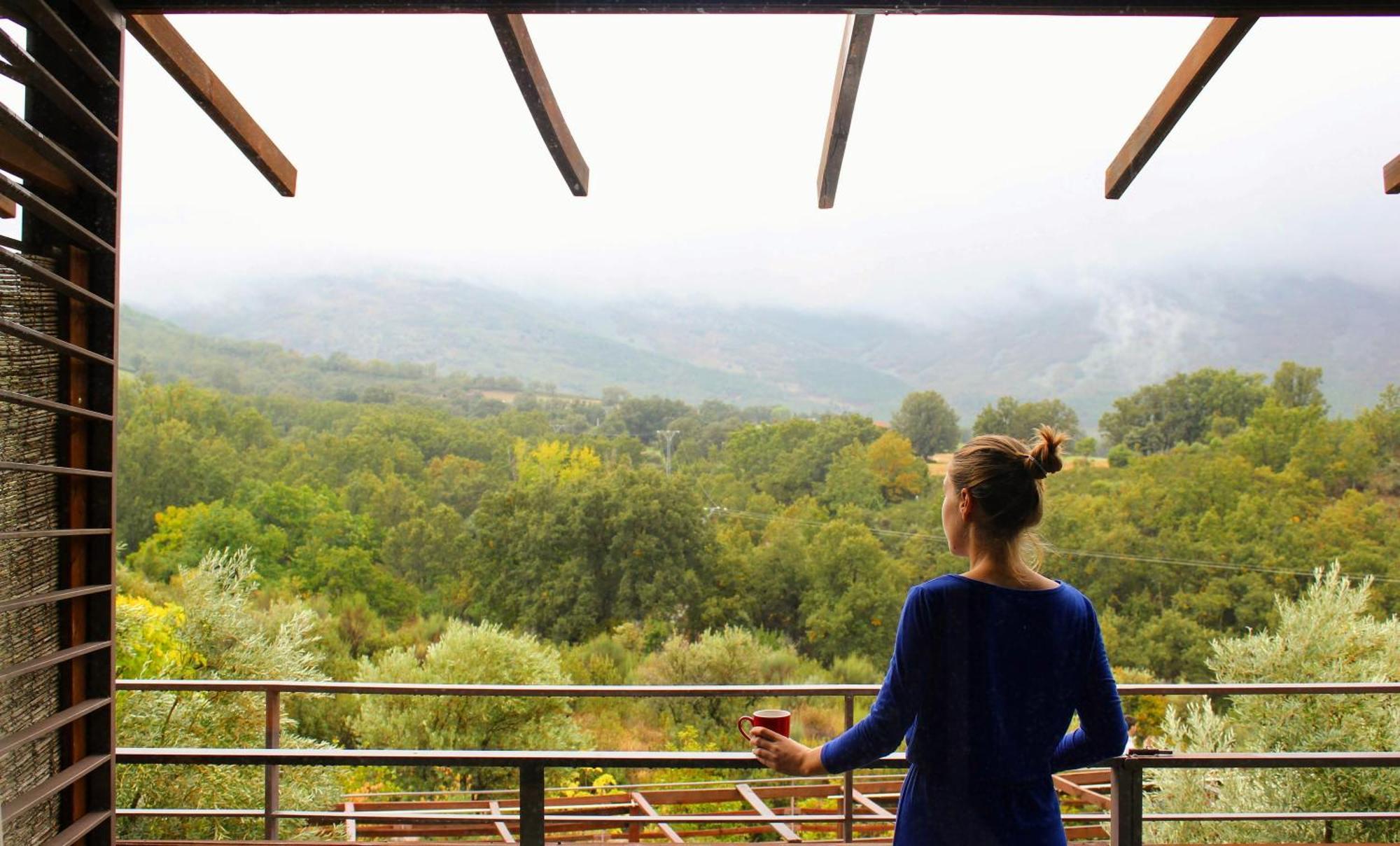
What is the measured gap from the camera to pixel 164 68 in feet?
5.98

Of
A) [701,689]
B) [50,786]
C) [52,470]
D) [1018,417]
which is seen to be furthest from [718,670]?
[1018,417]

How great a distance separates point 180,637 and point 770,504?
19607mm

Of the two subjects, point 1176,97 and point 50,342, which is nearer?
point 50,342

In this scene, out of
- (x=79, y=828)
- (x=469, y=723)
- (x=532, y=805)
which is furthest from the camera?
(x=469, y=723)

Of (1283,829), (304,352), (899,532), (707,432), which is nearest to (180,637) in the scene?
(1283,829)

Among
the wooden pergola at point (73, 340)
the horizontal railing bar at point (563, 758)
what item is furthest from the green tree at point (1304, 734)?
the wooden pergola at point (73, 340)

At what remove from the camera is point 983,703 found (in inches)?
42.0

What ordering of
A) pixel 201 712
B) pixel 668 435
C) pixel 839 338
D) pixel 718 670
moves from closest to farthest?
pixel 201 712
pixel 718 670
pixel 668 435
pixel 839 338

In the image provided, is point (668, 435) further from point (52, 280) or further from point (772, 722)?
point (772, 722)

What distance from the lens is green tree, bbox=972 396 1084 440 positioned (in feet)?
112

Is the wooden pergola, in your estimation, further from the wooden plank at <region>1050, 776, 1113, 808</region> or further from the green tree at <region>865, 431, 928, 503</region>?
the green tree at <region>865, 431, 928, 503</region>

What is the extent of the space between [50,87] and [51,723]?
0.94 metres

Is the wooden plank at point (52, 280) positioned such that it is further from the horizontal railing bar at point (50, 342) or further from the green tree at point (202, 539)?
the green tree at point (202, 539)

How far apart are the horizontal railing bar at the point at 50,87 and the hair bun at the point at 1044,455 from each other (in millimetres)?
1410
